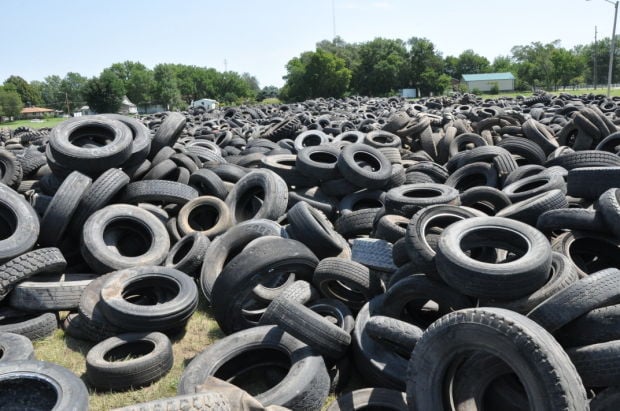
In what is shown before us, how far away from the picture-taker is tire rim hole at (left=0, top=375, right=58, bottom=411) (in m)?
3.79

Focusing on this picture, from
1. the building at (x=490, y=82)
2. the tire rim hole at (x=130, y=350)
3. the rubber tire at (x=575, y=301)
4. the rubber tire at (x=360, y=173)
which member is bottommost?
the tire rim hole at (x=130, y=350)

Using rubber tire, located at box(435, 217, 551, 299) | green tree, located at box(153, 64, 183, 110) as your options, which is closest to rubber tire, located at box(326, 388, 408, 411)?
rubber tire, located at box(435, 217, 551, 299)

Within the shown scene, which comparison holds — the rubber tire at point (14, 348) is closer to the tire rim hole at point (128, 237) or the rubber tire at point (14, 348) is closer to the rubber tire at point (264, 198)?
the tire rim hole at point (128, 237)

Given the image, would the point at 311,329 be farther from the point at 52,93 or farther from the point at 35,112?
the point at 52,93

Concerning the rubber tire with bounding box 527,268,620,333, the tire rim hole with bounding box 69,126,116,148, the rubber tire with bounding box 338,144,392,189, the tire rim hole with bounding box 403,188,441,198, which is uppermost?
the tire rim hole with bounding box 69,126,116,148

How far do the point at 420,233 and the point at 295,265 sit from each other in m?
1.62

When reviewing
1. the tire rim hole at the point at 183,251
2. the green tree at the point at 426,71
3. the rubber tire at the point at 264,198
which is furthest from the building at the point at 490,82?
the tire rim hole at the point at 183,251

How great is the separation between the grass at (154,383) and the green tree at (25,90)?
132m

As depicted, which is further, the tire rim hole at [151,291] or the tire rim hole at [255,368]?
the tire rim hole at [151,291]

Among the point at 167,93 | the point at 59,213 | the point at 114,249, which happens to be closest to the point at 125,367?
the point at 114,249

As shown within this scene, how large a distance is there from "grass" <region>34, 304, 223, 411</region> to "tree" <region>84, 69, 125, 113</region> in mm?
83723

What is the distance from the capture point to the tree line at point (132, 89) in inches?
3172

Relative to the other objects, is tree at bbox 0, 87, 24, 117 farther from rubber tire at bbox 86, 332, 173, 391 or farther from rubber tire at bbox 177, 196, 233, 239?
rubber tire at bbox 86, 332, 173, 391

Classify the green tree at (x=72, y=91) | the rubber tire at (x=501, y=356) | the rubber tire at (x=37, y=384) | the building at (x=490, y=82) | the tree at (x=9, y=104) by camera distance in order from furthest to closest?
the green tree at (x=72, y=91), the building at (x=490, y=82), the tree at (x=9, y=104), the rubber tire at (x=37, y=384), the rubber tire at (x=501, y=356)
